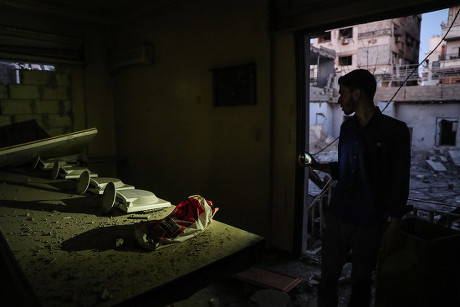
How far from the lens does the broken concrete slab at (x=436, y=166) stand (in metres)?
11.7

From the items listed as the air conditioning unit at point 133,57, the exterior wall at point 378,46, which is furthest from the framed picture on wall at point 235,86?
the exterior wall at point 378,46

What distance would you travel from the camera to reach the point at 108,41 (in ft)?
16.7

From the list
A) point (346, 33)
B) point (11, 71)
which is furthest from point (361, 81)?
point (346, 33)

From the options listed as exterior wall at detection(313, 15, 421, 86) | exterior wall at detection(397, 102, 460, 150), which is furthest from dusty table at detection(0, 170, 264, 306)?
exterior wall at detection(313, 15, 421, 86)

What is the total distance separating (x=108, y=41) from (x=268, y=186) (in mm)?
3896

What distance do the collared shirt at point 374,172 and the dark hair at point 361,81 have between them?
0.13 metres

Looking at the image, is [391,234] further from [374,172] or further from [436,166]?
[436,166]

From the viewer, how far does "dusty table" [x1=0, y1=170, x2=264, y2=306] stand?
0.97 metres

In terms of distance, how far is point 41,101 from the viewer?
15.0 feet

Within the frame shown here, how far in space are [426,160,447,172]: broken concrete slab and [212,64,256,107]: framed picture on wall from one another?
38.5 ft

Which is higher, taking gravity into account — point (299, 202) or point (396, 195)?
point (396, 195)

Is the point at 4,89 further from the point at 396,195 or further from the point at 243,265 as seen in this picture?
the point at 396,195

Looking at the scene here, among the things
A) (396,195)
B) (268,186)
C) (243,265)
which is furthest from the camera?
(268,186)

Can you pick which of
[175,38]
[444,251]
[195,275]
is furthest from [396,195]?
[175,38]
